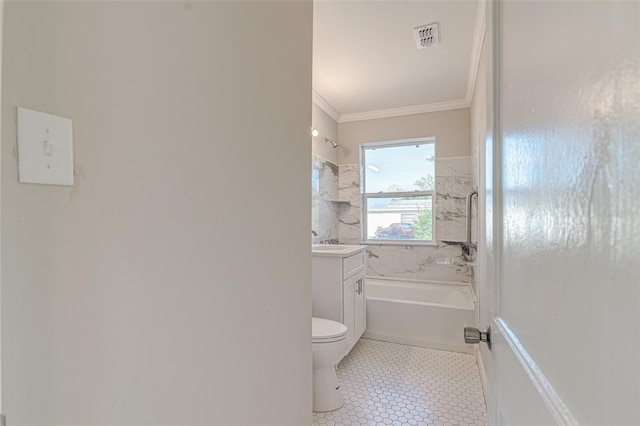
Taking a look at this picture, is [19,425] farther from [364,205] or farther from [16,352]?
[364,205]

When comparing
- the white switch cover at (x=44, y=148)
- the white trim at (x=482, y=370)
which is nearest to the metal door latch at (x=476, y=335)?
the white switch cover at (x=44, y=148)

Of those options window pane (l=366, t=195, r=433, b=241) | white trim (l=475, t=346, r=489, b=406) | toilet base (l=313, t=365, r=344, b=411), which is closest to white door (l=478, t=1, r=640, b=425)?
toilet base (l=313, t=365, r=344, b=411)

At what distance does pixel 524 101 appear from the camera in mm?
556

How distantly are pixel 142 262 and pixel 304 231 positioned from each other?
658 millimetres

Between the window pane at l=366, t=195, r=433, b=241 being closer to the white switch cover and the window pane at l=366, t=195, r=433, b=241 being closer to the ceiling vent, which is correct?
the ceiling vent

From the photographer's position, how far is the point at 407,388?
209 cm

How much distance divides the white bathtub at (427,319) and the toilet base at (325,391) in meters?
1.11

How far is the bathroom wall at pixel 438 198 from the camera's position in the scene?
3.42 m

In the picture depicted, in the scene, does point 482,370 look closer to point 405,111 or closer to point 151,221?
point 151,221

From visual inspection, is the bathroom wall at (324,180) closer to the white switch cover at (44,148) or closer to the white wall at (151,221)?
the white wall at (151,221)

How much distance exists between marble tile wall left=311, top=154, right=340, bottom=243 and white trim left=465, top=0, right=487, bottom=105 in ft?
5.38

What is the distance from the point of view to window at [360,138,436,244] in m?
3.66

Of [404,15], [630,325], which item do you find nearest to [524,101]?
[630,325]

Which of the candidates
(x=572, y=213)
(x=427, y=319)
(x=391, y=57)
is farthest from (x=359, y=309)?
(x=572, y=213)
